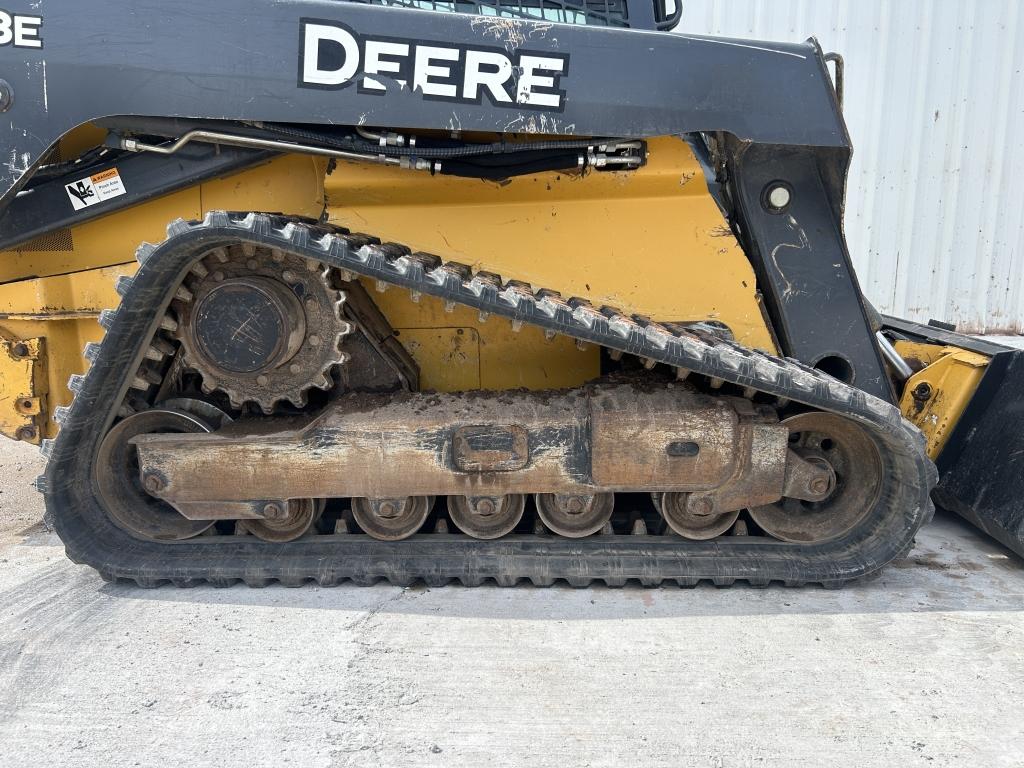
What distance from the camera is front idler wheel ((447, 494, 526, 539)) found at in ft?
7.57

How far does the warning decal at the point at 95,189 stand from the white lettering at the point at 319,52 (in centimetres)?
82

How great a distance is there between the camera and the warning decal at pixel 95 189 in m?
2.35

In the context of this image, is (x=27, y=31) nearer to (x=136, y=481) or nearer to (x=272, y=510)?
(x=136, y=481)

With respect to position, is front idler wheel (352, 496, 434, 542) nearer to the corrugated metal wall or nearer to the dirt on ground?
the dirt on ground

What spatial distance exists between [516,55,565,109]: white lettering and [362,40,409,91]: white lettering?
0.34m

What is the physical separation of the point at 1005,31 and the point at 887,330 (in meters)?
4.23

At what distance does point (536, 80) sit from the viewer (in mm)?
2070

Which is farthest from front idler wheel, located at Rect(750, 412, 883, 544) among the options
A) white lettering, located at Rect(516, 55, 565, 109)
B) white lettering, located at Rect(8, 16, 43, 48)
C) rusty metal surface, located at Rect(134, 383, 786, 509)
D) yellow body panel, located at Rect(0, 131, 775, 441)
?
white lettering, located at Rect(8, 16, 43, 48)

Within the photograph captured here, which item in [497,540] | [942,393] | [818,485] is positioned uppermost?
[942,393]

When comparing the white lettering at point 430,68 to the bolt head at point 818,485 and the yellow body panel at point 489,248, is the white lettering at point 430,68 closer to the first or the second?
the yellow body panel at point 489,248

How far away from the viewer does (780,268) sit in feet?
8.09

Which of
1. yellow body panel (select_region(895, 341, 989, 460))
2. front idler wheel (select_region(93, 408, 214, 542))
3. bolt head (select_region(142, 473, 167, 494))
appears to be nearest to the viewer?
bolt head (select_region(142, 473, 167, 494))

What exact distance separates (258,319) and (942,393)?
8.42 feet

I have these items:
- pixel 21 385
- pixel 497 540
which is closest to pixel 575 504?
pixel 497 540
